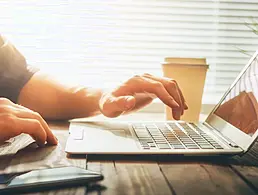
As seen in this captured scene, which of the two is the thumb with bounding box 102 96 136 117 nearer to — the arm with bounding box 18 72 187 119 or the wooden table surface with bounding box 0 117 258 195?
the arm with bounding box 18 72 187 119

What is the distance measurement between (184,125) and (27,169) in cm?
45

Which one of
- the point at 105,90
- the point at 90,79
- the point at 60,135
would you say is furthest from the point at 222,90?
the point at 60,135

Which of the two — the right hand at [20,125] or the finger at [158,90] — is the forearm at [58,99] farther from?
the right hand at [20,125]

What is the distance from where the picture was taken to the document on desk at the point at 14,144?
73 cm

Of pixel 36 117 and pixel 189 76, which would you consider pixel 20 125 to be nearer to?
pixel 36 117

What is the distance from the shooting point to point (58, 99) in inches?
45.8

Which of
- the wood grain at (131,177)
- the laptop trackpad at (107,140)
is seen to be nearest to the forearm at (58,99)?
the laptop trackpad at (107,140)

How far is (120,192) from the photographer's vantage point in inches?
21.7

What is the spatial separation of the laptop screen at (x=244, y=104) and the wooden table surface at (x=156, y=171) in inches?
2.7

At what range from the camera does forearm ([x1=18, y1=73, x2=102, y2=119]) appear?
115cm

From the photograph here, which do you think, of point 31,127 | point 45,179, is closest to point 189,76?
point 31,127

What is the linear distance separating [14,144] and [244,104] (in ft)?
1.52

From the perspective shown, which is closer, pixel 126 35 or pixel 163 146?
pixel 163 146

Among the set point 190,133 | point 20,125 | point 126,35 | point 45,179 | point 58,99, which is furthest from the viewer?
point 126,35
